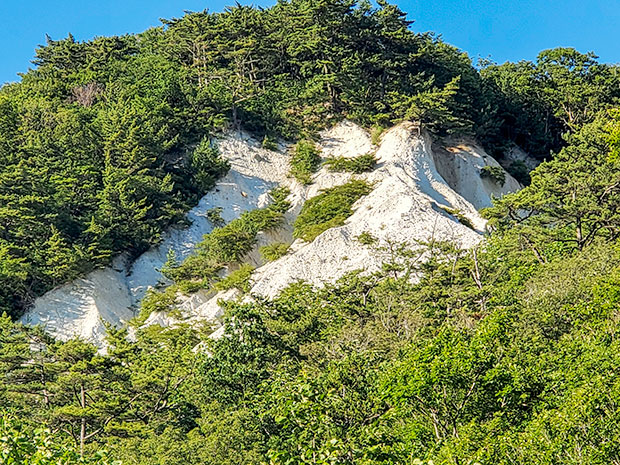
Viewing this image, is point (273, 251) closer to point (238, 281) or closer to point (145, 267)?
point (238, 281)

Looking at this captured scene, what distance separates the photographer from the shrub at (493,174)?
160 ft

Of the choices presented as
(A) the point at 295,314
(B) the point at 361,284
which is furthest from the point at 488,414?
(B) the point at 361,284

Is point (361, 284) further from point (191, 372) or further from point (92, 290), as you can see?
point (92, 290)

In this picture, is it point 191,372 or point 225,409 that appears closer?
point 225,409

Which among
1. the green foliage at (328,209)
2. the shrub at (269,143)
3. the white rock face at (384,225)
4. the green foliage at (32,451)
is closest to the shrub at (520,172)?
the white rock face at (384,225)

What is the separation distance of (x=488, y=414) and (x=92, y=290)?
26635 millimetres

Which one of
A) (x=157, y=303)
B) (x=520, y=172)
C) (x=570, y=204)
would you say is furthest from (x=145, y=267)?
(x=520, y=172)

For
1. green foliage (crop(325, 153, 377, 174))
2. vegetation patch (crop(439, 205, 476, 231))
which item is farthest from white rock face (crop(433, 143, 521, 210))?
vegetation patch (crop(439, 205, 476, 231))

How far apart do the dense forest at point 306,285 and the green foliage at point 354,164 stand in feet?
10.1

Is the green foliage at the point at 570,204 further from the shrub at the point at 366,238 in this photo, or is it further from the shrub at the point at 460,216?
the shrub at the point at 366,238

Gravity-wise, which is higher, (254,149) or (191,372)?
(254,149)

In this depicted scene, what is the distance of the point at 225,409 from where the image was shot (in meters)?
22.5

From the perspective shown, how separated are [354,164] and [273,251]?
9.48 metres

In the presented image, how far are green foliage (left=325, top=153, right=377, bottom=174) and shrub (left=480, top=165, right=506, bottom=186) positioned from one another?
325 inches
